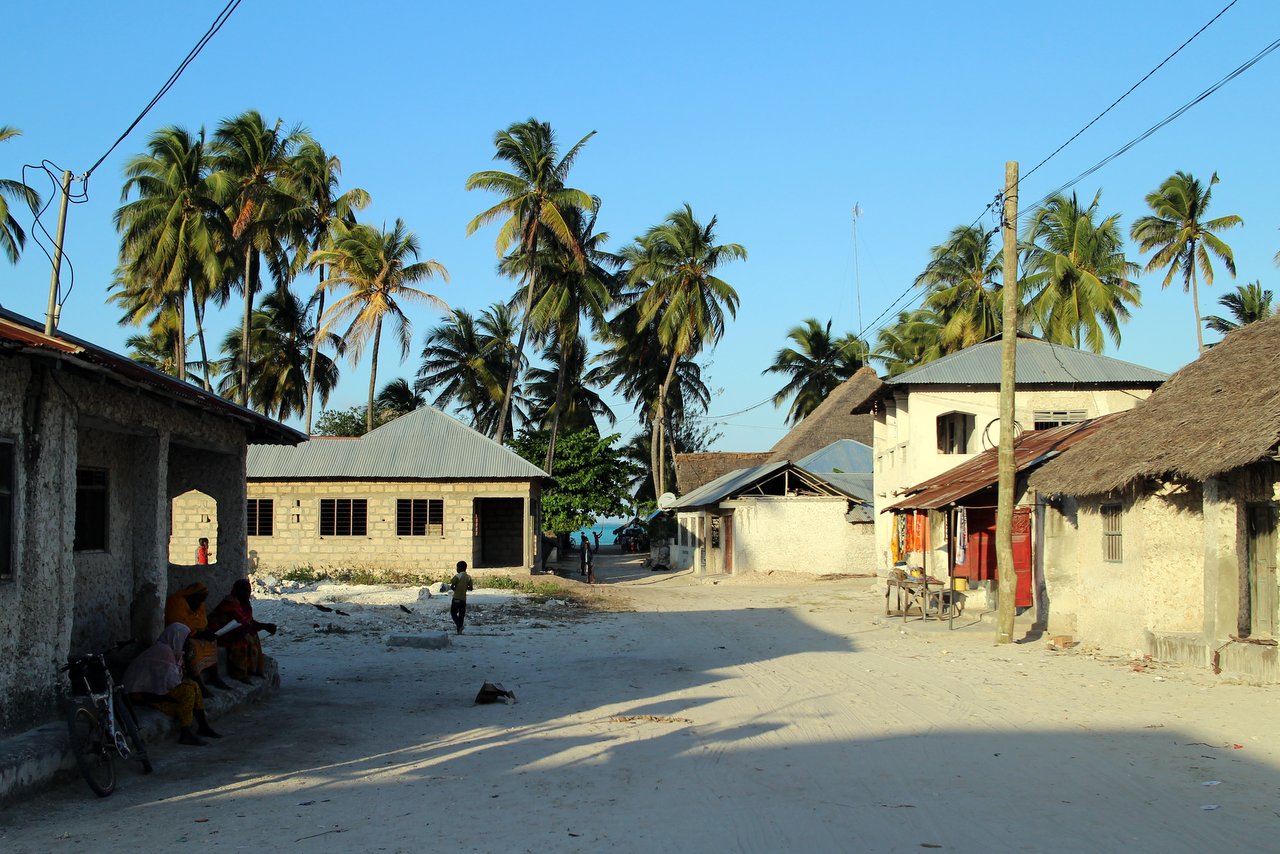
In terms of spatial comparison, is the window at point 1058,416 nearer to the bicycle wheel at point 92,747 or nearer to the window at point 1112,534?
the window at point 1112,534

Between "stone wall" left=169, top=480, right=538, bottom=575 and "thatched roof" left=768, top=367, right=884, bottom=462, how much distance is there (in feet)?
67.2

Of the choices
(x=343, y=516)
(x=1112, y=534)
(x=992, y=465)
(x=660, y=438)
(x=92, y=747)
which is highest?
(x=660, y=438)

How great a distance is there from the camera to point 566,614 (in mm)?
24609

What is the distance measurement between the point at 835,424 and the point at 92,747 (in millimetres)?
45457

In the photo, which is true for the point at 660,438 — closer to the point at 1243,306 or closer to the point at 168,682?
the point at 1243,306

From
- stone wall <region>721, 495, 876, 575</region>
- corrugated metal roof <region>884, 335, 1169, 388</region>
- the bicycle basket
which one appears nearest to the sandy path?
the bicycle basket

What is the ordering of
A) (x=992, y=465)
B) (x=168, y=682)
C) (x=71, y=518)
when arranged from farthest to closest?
(x=992, y=465) < (x=168, y=682) < (x=71, y=518)

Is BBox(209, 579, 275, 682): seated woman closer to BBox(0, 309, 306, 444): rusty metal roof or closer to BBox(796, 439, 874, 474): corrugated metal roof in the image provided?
BBox(0, 309, 306, 444): rusty metal roof

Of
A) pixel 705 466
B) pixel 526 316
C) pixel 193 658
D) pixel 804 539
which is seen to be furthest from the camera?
pixel 705 466

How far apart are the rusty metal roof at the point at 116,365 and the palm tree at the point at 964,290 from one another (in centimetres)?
3670

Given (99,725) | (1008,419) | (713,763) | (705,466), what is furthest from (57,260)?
(705,466)

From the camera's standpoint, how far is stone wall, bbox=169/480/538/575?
3303cm

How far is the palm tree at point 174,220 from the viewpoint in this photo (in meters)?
35.9

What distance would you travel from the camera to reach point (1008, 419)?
56.3 ft
